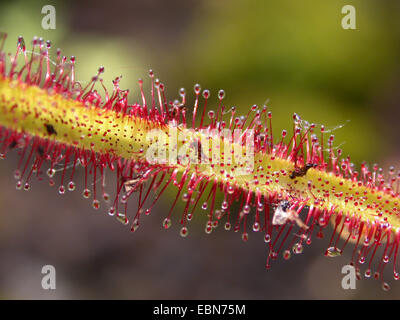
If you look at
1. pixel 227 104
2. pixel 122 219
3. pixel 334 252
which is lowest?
pixel 334 252

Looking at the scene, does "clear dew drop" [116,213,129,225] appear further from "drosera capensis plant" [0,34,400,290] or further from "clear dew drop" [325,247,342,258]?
"clear dew drop" [325,247,342,258]

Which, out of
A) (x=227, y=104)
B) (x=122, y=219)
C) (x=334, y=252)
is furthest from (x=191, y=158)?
(x=227, y=104)

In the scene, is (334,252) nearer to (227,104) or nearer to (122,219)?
(122,219)

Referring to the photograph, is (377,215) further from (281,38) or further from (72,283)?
(72,283)

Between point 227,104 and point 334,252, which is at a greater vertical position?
point 227,104

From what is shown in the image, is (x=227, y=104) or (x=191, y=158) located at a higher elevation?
(x=227, y=104)

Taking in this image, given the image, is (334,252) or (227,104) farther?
(227,104)

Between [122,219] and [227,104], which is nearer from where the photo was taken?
[122,219]

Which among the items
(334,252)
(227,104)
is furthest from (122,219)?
(227,104)

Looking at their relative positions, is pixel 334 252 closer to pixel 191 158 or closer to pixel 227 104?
pixel 191 158

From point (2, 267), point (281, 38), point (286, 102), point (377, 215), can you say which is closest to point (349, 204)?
point (377, 215)

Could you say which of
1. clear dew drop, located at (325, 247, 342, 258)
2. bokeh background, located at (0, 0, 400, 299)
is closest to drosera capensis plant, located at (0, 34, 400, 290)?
clear dew drop, located at (325, 247, 342, 258)
